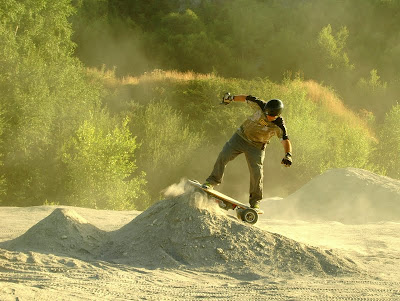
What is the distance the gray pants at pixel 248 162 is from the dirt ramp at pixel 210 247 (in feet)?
1.87

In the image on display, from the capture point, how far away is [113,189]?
22.3m

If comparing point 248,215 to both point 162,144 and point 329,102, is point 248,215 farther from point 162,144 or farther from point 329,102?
point 329,102

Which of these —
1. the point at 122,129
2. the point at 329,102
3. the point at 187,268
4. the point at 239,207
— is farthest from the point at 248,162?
the point at 329,102

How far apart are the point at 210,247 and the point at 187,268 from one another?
61cm

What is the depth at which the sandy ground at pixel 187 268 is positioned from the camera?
8.60 m

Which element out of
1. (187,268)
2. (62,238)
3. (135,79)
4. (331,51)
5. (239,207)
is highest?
(331,51)

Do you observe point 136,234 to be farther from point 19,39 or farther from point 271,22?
point 271,22

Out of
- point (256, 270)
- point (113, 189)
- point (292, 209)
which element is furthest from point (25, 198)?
point (256, 270)

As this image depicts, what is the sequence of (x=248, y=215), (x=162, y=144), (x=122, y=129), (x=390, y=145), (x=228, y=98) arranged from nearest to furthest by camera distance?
(x=228, y=98), (x=248, y=215), (x=122, y=129), (x=162, y=144), (x=390, y=145)

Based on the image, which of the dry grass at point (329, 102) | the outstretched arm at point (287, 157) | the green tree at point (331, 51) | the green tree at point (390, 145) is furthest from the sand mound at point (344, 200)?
the green tree at point (331, 51)

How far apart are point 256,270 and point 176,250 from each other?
1.27 metres

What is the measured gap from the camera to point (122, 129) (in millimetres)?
25375

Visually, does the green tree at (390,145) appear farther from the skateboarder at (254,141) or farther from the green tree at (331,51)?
the skateboarder at (254,141)

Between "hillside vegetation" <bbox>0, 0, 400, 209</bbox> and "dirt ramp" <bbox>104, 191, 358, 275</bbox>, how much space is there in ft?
37.8
